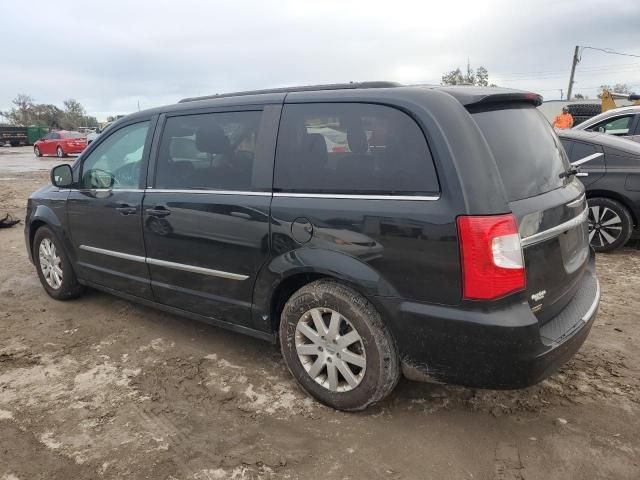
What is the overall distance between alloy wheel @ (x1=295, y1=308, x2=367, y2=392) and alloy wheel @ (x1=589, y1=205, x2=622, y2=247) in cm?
433

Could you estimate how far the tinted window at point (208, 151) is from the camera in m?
3.17

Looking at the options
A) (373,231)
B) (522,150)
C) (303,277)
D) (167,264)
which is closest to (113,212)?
(167,264)

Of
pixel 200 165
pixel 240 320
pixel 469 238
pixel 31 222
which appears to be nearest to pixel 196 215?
pixel 200 165

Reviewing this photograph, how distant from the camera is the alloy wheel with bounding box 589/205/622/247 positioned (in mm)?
5742

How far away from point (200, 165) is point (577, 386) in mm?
2751

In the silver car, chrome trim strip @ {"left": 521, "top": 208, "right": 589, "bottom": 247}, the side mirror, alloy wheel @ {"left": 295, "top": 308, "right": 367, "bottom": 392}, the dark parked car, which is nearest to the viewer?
chrome trim strip @ {"left": 521, "top": 208, "right": 589, "bottom": 247}

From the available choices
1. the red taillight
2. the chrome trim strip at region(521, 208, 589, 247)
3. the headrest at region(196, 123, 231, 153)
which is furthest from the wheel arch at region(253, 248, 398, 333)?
the headrest at region(196, 123, 231, 153)

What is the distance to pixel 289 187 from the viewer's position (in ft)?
9.54

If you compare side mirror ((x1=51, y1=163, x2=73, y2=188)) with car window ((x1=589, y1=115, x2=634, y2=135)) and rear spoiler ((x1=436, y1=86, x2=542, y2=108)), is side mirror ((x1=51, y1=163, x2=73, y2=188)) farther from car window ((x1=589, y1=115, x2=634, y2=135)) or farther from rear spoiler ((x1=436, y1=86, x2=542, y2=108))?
car window ((x1=589, y1=115, x2=634, y2=135))

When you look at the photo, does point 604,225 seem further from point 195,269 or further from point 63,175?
point 63,175

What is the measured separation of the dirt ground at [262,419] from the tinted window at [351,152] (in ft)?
4.21

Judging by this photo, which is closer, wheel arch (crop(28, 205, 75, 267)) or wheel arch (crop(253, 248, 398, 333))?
wheel arch (crop(253, 248, 398, 333))

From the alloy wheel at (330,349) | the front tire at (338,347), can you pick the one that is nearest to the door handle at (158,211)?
the front tire at (338,347)

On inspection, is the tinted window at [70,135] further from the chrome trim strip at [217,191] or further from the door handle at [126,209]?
the chrome trim strip at [217,191]
